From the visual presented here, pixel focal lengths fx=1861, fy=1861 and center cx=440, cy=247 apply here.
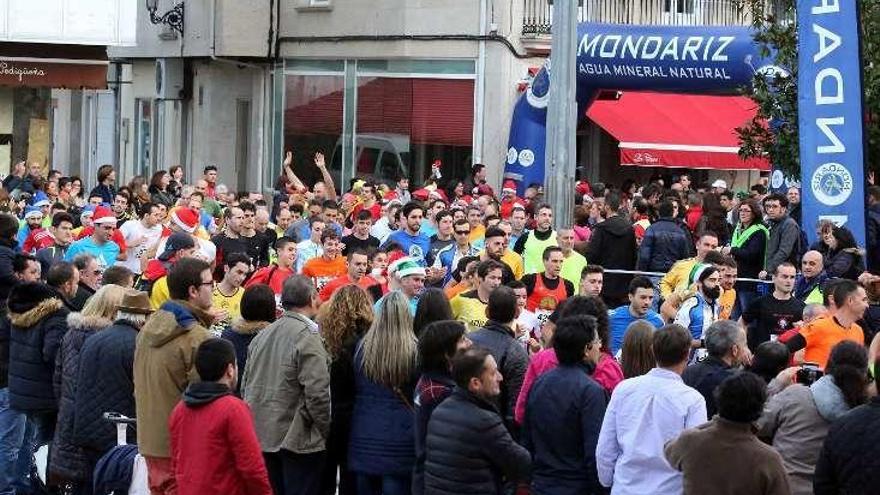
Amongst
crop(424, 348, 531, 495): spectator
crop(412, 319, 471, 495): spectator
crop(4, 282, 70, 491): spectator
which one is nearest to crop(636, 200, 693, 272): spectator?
crop(4, 282, 70, 491): spectator

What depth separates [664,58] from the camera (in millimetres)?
25438

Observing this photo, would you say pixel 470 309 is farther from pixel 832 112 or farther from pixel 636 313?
pixel 832 112

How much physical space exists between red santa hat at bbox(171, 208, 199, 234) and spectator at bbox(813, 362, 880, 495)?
432 inches

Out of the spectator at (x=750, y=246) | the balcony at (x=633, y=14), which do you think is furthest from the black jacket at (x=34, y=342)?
the balcony at (x=633, y=14)

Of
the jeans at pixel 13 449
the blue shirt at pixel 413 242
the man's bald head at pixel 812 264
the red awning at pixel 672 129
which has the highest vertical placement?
the red awning at pixel 672 129

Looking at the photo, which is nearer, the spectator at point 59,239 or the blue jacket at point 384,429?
the blue jacket at point 384,429

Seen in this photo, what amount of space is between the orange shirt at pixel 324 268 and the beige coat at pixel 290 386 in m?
5.39

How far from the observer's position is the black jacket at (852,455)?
793 centimetres

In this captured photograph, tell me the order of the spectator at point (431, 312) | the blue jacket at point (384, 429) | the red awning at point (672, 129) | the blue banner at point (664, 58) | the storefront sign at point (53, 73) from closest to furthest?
the blue jacket at point (384, 429), the spectator at point (431, 312), the blue banner at point (664, 58), the red awning at point (672, 129), the storefront sign at point (53, 73)

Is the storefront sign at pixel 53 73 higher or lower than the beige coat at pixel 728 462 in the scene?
higher

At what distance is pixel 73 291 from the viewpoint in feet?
41.9

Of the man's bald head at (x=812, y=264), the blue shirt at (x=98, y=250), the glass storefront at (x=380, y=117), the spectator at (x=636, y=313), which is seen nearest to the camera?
the spectator at (x=636, y=313)

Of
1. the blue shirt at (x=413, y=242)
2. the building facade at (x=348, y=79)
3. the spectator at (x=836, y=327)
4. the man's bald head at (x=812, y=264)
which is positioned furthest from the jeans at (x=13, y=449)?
the building facade at (x=348, y=79)

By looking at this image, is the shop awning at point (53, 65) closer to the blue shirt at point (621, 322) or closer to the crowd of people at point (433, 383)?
the crowd of people at point (433, 383)
